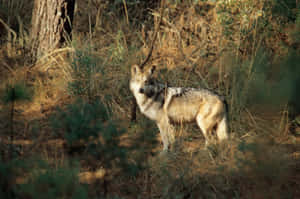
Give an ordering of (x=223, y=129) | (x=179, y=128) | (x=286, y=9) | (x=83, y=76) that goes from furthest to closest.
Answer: (x=286, y=9) < (x=83, y=76) < (x=179, y=128) < (x=223, y=129)

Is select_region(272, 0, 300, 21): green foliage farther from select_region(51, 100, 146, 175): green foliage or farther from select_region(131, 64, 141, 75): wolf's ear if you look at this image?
select_region(51, 100, 146, 175): green foliage

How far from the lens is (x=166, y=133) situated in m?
4.96

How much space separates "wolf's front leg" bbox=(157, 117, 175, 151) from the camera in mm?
4961

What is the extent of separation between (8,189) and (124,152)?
100cm

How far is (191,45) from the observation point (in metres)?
7.16

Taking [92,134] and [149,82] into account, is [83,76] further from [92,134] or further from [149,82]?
[92,134]

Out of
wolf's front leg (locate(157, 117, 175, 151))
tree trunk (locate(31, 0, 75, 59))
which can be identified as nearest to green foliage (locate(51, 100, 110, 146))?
wolf's front leg (locate(157, 117, 175, 151))

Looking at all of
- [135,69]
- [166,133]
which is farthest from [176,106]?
[135,69]

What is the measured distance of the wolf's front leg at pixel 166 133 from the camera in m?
4.96

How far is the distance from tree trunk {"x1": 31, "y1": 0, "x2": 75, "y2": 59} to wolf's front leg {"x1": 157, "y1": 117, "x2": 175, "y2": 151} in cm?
271

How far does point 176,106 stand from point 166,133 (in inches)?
17.8

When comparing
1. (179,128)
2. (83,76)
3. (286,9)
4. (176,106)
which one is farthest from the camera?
(286,9)

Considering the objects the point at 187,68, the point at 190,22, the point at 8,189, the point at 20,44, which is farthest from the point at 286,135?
the point at 20,44

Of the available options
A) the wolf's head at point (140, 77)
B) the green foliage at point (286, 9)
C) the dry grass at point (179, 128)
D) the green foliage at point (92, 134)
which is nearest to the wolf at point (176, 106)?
the wolf's head at point (140, 77)
